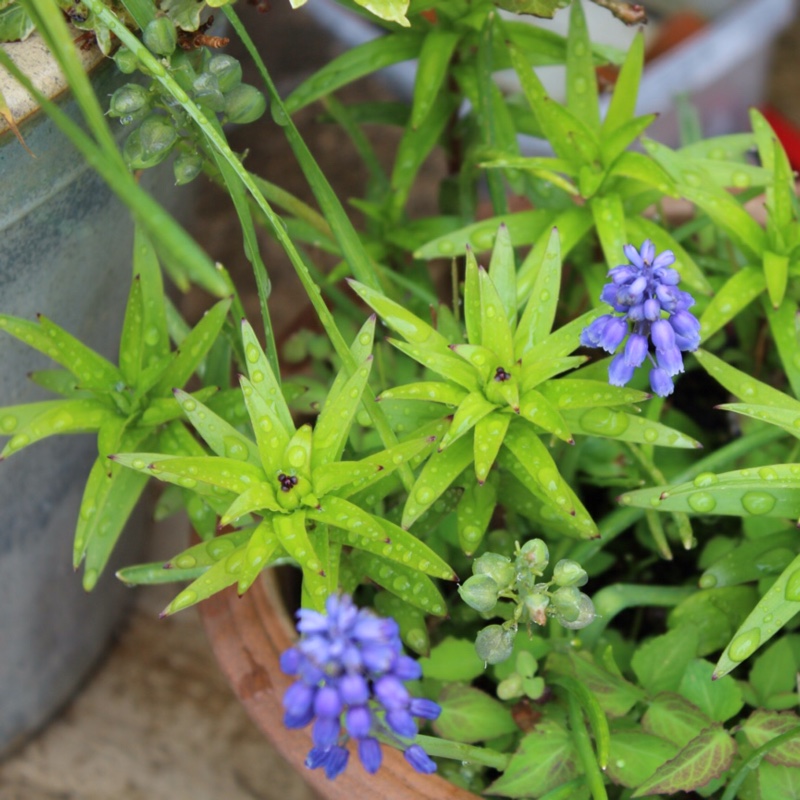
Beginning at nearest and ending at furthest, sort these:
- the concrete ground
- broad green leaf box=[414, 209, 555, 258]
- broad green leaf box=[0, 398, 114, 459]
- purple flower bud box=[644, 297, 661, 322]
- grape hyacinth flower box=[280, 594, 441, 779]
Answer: grape hyacinth flower box=[280, 594, 441, 779]
purple flower bud box=[644, 297, 661, 322]
broad green leaf box=[0, 398, 114, 459]
broad green leaf box=[414, 209, 555, 258]
the concrete ground

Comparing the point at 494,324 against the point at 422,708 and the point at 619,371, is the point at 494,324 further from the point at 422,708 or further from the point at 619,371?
the point at 422,708

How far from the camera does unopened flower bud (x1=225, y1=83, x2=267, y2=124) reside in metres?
0.68

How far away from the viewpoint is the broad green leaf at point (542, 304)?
69cm

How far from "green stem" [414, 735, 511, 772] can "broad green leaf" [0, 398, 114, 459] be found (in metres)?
0.31

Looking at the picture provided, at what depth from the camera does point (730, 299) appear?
29.9 inches

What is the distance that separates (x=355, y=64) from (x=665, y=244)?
0.95 ft

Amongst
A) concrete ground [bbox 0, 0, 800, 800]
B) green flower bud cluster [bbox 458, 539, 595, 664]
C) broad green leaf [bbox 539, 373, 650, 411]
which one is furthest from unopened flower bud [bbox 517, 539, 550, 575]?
concrete ground [bbox 0, 0, 800, 800]

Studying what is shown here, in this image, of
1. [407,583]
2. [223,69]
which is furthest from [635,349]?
[223,69]

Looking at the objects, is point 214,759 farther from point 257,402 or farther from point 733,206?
point 733,206

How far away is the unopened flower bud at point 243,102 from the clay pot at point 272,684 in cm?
36

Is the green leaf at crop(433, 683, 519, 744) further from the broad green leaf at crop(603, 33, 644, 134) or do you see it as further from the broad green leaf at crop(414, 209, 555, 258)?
the broad green leaf at crop(603, 33, 644, 134)

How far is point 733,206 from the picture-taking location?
0.77 metres

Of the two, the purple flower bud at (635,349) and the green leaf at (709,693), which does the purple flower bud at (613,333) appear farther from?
the green leaf at (709,693)

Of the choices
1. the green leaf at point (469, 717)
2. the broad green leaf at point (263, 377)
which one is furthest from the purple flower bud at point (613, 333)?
the green leaf at point (469, 717)
